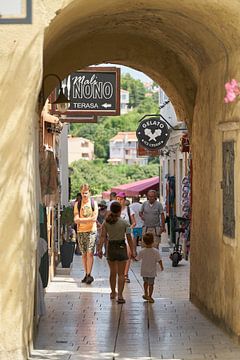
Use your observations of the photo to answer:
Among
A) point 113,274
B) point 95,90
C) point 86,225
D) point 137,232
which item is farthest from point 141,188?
point 113,274

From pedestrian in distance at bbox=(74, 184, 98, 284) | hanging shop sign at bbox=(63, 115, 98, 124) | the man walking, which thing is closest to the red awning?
the man walking

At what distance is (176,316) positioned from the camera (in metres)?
12.3

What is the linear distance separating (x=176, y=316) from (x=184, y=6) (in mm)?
4395

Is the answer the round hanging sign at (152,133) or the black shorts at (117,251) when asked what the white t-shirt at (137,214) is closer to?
the round hanging sign at (152,133)

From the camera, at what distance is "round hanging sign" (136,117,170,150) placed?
73.9 ft

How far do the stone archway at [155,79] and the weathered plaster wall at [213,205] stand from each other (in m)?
0.01

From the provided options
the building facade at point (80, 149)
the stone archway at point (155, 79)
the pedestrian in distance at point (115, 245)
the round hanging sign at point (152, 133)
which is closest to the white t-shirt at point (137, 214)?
the round hanging sign at point (152, 133)

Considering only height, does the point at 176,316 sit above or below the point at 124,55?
below

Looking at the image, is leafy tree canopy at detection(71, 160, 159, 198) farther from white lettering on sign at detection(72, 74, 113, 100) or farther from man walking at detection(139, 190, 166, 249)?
white lettering on sign at detection(72, 74, 113, 100)

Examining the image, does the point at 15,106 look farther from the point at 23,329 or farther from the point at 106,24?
the point at 106,24

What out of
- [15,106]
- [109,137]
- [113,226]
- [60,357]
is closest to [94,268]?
[113,226]

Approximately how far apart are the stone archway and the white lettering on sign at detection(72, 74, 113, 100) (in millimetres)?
982

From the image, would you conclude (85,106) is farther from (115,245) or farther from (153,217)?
(115,245)

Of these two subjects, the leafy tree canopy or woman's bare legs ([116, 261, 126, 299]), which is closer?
woman's bare legs ([116, 261, 126, 299])
